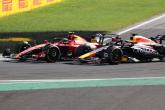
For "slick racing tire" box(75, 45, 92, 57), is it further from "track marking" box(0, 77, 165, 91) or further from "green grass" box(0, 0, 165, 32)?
"green grass" box(0, 0, 165, 32)

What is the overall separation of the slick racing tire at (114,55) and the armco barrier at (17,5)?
19.6m

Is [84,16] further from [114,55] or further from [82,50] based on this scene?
[114,55]

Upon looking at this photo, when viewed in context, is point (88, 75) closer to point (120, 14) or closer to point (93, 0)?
point (120, 14)

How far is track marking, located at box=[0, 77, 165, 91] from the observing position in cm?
1167

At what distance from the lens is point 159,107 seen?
934cm

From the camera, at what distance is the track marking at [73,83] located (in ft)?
38.3

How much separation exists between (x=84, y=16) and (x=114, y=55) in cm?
2071

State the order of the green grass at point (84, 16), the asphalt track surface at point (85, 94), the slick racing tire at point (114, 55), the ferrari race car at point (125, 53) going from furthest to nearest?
the green grass at point (84, 16) → the ferrari race car at point (125, 53) → the slick racing tire at point (114, 55) → the asphalt track surface at point (85, 94)

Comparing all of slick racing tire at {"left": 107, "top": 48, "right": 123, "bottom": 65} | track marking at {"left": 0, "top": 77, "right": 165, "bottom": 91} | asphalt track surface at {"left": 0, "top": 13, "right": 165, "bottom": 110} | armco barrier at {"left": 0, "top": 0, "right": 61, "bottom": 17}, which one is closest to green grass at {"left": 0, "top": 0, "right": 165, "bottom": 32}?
armco barrier at {"left": 0, "top": 0, "right": 61, "bottom": 17}

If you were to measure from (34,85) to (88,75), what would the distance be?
2.33m

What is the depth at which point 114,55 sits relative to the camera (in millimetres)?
16875

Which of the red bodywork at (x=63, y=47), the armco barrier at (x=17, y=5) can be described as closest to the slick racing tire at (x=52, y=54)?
the red bodywork at (x=63, y=47)

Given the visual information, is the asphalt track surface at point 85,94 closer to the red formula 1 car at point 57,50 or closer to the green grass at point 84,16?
the red formula 1 car at point 57,50

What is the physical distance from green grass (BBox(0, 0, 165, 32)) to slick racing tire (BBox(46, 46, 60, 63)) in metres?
12.2
